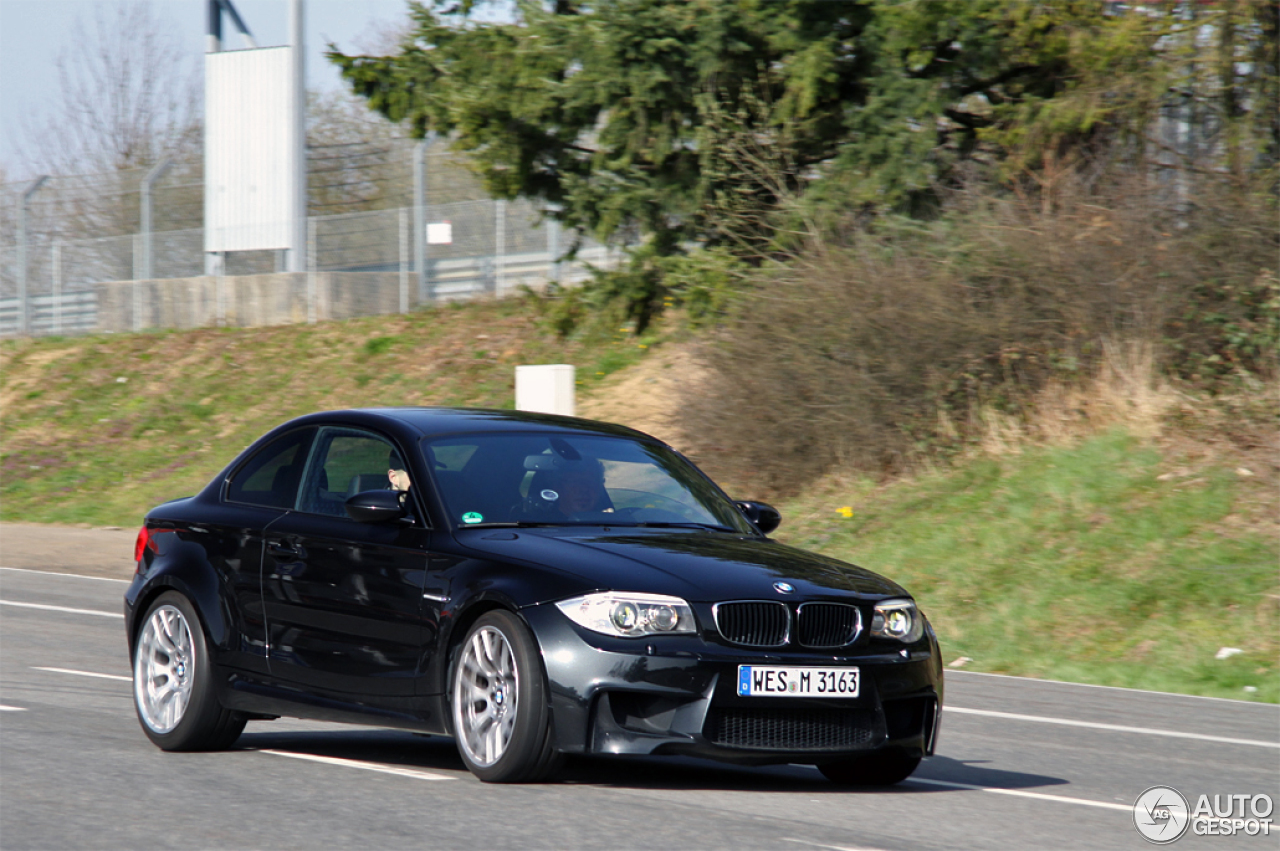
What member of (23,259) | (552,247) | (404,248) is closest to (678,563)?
(552,247)

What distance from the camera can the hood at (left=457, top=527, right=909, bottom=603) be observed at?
261 inches

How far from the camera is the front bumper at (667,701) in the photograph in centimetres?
646

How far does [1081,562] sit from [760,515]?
7.47 m

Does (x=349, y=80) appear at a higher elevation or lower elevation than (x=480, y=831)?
higher

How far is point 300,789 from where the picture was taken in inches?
271

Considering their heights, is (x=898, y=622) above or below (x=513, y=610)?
below

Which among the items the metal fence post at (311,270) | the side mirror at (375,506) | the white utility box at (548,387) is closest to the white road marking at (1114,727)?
the side mirror at (375,506)

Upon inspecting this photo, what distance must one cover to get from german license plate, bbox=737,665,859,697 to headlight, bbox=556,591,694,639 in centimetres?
29

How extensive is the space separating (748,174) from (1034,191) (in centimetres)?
361

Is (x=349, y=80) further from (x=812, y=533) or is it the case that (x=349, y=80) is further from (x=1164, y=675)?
(x=1164, y=675)

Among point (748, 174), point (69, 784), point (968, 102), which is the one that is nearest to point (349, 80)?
point (748, 174)

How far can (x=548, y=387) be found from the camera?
63.1 feet

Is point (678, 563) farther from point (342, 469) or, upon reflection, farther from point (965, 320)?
point (965, 320)

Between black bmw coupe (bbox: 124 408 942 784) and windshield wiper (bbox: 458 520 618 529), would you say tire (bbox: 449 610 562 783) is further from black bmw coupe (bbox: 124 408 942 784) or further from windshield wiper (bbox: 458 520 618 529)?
windshield wiper (bbox: 458 520 618 529)
